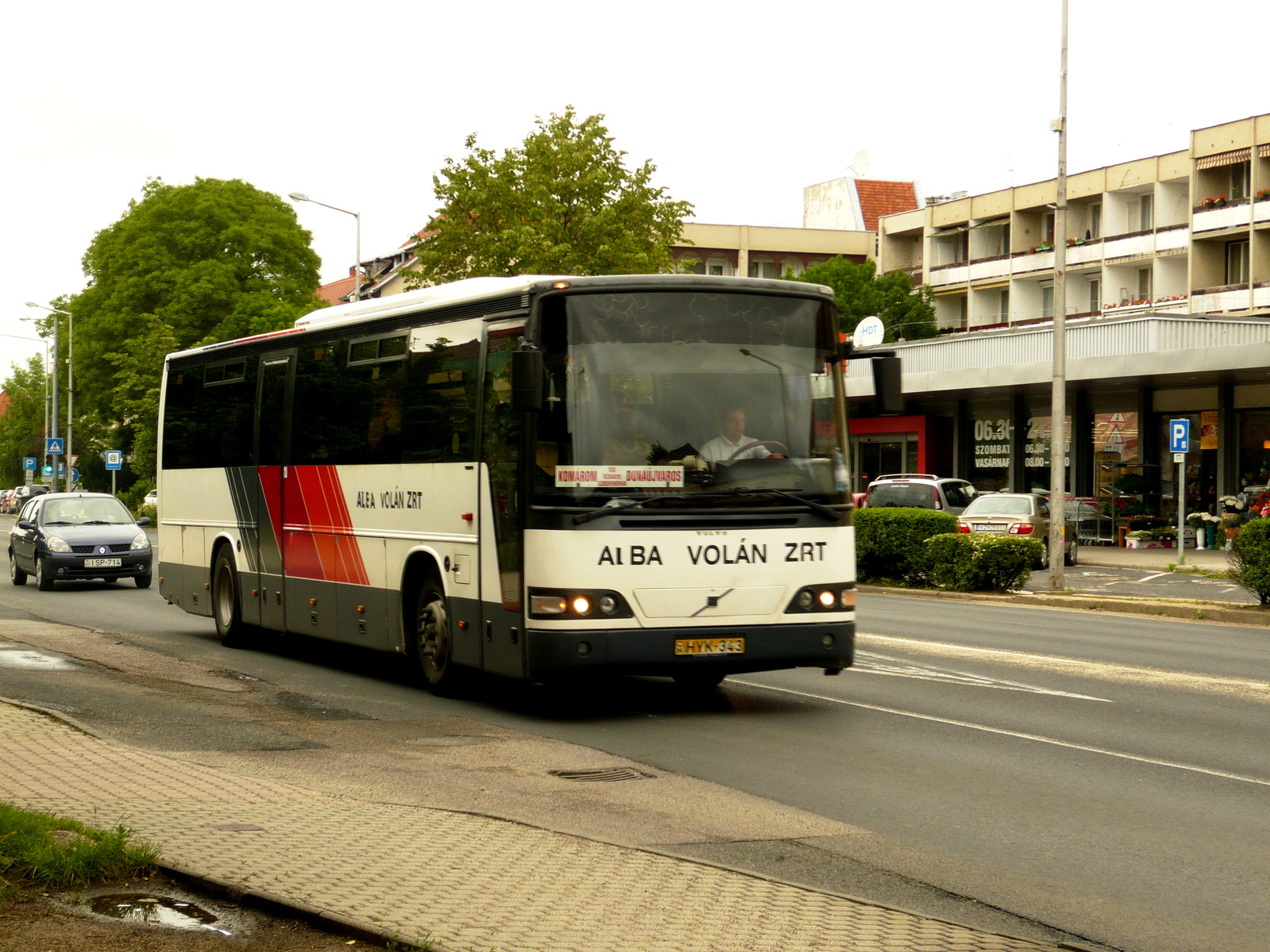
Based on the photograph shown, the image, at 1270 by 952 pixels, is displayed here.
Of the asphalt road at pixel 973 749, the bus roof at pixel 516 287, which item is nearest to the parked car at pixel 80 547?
the asphalt road at pixel 973 749

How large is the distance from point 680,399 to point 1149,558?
28.2 m

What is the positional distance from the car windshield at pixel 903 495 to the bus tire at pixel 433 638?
21.7 metres

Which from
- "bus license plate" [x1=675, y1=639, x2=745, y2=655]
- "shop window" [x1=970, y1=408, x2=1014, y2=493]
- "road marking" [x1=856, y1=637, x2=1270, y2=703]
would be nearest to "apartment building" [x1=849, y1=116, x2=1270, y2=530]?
"shop window" [x1=970, y1=408, x2=1014, y2=493]

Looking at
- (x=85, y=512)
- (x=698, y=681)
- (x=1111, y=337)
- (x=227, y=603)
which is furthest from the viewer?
(x=1111, y=337)

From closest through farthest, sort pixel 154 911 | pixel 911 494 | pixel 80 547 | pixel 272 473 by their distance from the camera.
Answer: pixel 154 911 → pixel 272 473 → pixel 80 547 → pixel 911 494

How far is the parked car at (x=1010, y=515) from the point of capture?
32.4 m

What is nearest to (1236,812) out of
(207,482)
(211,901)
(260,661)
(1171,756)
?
(1171,756)

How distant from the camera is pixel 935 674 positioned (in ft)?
46.2

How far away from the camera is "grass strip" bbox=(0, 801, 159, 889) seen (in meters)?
6.04

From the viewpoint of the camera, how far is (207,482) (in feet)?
57.2

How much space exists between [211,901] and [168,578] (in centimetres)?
1370

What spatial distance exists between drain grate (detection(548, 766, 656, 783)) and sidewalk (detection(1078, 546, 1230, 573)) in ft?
81.0

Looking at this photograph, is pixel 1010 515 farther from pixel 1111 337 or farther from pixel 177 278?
pixel 177 278

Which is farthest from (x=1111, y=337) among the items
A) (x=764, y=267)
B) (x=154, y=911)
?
(x=764, y=267)
